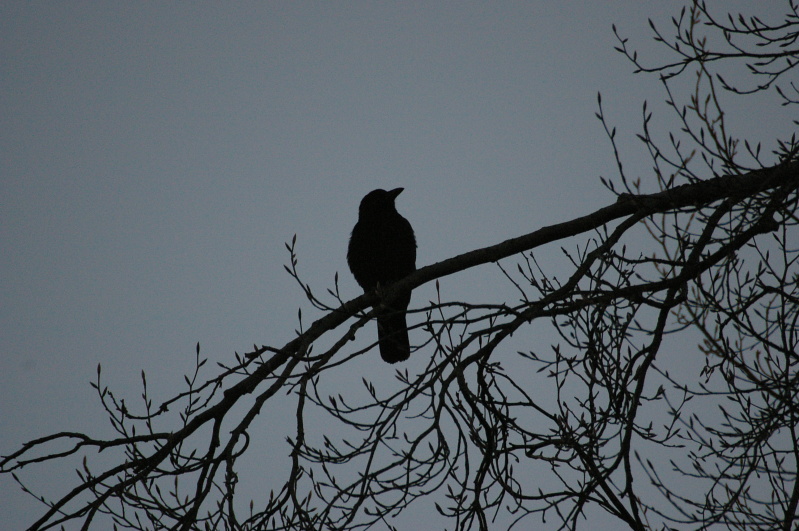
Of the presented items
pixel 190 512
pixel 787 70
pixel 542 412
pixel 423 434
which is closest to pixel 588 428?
pixel 542 412

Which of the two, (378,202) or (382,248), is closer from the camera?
(382,248)

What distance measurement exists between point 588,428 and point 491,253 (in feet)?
3.56

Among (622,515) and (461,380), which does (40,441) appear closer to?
(461,380)

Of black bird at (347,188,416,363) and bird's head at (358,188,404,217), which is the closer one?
black bird at (347,188,416,363)

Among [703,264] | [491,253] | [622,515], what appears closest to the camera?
[622,515]

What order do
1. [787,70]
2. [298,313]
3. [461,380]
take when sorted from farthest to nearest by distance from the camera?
1. [787,70]
2. [298,313]
3. [461,380]

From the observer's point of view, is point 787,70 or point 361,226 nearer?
point 787,70

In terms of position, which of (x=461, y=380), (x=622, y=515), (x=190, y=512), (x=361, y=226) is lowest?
(x=622, y=515)

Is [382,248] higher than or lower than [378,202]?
lower

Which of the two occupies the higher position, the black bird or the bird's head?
the bird's head

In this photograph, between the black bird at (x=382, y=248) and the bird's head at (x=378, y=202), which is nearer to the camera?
the black bird at (x=382, y=248)

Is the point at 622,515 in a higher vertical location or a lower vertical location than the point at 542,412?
lower

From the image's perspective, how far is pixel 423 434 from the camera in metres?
2.77

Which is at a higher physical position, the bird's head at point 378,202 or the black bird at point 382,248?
the bird's head at point 378,202
